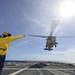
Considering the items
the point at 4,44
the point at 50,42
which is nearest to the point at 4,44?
the point at 4,44

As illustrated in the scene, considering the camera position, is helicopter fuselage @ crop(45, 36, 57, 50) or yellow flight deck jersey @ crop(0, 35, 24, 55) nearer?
yellow flight deck jersey @ crop(0, 35, 24, 55)

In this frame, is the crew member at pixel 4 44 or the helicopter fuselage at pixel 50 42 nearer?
the crew member at pixel 4 44

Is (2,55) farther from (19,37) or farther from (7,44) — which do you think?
(19,37)

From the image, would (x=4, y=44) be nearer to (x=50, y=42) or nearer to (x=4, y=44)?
(x=4, y=44)

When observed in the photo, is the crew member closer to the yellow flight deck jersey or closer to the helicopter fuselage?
the yellow flight deck jersey

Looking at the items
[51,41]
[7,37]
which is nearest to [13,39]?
[7,37]

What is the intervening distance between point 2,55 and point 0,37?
2.65 ft

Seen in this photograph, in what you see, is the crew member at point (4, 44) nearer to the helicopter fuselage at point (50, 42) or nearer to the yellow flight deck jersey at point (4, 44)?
the yellow flight deck jersey at point (4, 44)

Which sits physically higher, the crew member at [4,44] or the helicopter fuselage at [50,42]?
the helicopter fuselage at [50,42]

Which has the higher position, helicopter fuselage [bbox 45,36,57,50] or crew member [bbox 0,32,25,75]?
helicopter fuselage [bbox 45,36,57,50]

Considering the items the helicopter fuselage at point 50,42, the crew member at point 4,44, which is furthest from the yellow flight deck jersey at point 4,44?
the helicopter fuselage at point 50,42

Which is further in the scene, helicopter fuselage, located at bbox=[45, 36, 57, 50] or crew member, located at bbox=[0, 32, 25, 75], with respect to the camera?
helicopter fuselage, located at bbox=[45, 36, 57, 50]

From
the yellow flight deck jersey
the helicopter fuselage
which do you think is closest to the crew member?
the yellow flight deck jersey

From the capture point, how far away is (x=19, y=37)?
10359 mm
